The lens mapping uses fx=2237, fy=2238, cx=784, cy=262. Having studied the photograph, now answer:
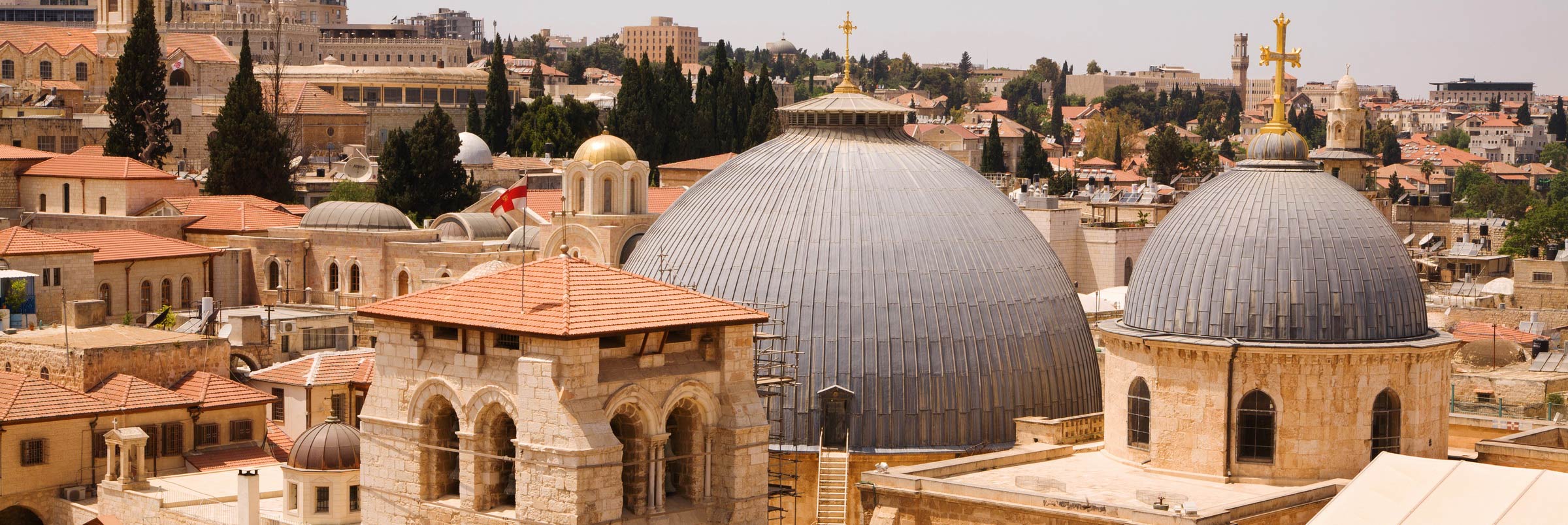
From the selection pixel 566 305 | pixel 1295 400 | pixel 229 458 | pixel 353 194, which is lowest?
pixel 229 458

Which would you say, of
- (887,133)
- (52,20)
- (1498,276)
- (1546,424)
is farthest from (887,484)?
(52,20)

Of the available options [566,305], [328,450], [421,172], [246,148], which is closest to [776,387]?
[328,450]

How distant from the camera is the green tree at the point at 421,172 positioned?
285ft

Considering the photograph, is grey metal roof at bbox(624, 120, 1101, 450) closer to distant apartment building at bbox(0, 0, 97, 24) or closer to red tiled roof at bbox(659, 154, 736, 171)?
red tiled roof at bbox(659, 154, 736, 171)

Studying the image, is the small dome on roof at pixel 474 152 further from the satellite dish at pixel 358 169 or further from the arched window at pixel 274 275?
the arched window at pixel 274 275

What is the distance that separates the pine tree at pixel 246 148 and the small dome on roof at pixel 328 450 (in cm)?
4512

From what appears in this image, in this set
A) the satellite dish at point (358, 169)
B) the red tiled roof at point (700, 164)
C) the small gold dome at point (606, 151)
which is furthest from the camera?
the satellite dish at point (358, 169)

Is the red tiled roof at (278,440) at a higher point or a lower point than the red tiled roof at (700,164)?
lower

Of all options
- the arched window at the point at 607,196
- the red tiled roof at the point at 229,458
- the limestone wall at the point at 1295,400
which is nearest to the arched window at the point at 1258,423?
the limestone wall at the point at 1295,400

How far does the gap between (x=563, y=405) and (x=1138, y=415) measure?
1144cm

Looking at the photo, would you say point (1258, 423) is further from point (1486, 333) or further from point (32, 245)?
point (32, 245)

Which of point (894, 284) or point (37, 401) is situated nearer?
point (894, 284)

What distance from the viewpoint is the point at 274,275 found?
7556cm

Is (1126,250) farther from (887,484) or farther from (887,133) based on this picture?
(887,484)
